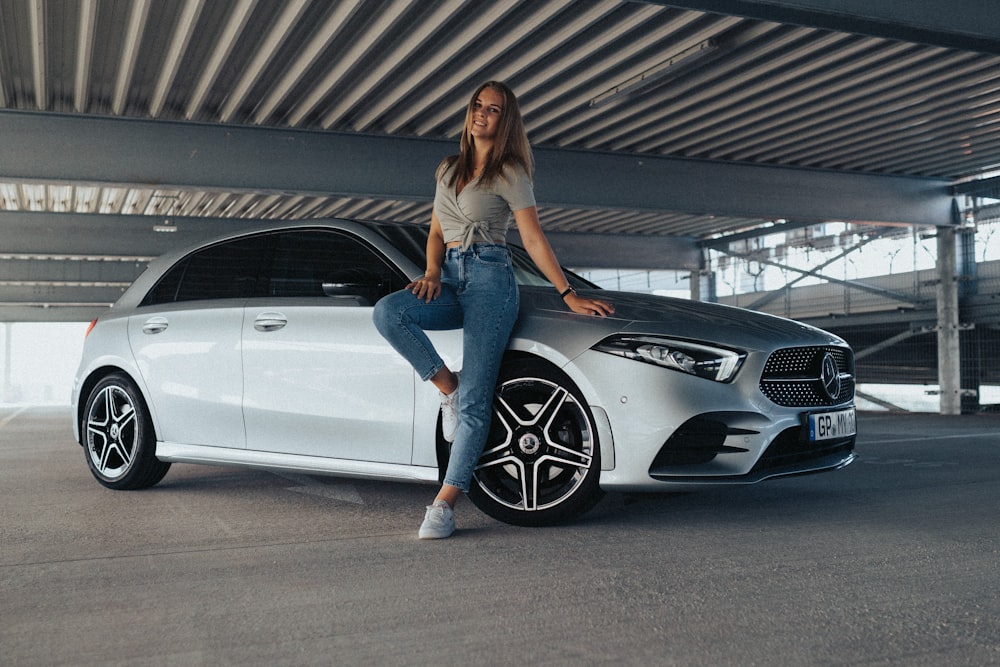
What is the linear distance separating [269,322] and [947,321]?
15.1 meters

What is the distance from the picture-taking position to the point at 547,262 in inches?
153

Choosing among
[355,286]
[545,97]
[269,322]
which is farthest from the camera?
[545,97]

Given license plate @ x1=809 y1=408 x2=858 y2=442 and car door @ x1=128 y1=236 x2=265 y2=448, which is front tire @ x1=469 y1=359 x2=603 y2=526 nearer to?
license plate @ x1=809 y1=408 x2=858 y2=442

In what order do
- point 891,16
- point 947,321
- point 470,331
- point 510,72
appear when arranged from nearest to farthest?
point 470,331, point 891,16, point 510,72, point 947,321

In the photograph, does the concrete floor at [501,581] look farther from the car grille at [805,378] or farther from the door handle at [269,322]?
the door handle at [269,322]

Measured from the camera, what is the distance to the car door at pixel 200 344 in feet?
15.4

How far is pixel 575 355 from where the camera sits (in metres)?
3.81

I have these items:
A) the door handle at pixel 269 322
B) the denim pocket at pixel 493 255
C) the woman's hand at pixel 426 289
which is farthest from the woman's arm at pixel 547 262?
the door handle at pixel 269 322

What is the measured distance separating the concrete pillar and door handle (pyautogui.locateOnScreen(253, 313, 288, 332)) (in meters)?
14.7

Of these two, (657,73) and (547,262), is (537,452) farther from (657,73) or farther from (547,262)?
(657,73)

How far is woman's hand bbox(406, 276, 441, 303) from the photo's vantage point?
382 centimetres

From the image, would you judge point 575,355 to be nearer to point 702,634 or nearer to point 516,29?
point 702,634

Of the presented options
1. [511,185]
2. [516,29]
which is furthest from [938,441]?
[511,185]

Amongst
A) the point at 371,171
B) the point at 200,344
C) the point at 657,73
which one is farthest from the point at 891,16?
the point at 371,171
